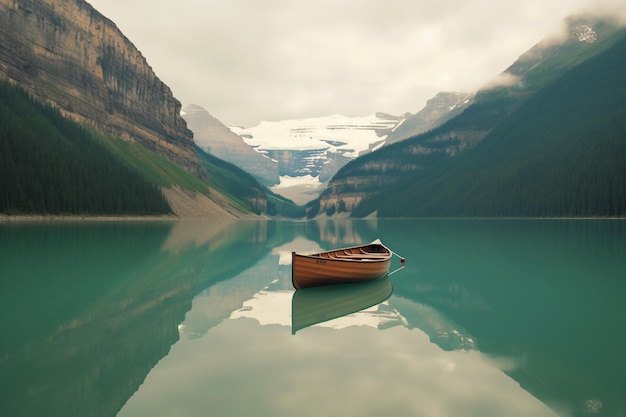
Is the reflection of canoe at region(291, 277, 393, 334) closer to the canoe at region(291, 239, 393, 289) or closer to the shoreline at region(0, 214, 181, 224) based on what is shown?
the canoe at region(291, 239, 393, 289)

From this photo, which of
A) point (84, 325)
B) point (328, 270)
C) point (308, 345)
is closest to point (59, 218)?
point (328, 270)

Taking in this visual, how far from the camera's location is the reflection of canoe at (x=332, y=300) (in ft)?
72.8

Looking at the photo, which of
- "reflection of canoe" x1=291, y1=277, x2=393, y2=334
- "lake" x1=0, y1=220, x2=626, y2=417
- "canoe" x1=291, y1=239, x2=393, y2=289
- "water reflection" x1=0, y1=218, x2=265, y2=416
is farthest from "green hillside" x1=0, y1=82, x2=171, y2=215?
"reflection of canoe" x1=291, y1=277, x2=393, y2=334

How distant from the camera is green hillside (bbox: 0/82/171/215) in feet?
399

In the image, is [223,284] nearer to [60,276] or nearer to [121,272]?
[121,272]

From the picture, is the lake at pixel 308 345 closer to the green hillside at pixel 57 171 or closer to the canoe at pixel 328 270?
the canoe at pixel 328 270

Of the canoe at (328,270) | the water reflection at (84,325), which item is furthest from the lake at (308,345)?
the canoe at (328,270)

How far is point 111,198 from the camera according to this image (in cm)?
14925

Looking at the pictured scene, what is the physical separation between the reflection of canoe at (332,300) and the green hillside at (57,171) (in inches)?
4424

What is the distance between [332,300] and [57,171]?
133392mm

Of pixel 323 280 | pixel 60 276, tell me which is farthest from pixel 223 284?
pixel 60 276

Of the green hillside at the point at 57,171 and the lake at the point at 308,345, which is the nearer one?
the lake at the point at 308,345

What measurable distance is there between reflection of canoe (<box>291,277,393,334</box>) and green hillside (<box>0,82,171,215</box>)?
→ 11238 cm

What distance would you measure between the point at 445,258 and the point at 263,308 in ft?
97.0
